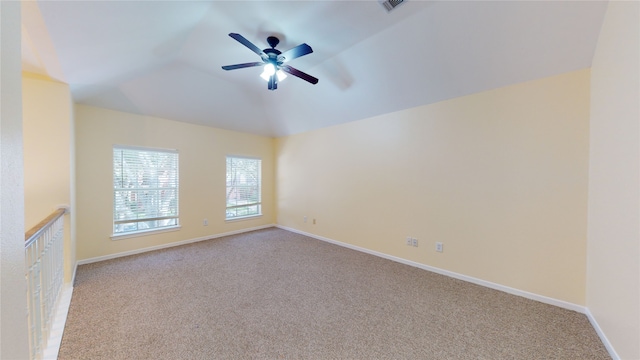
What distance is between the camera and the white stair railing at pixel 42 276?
1.50 metres

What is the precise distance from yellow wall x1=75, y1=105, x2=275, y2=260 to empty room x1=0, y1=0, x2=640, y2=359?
1.4 inches

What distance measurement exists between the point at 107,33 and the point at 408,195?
3821mm

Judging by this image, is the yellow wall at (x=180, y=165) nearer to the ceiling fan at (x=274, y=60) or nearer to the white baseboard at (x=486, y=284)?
the ceiling fan at (x=274, y=60)

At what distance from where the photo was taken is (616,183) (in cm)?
171

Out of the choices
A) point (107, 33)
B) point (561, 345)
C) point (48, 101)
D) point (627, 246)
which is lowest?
point (561, 345)

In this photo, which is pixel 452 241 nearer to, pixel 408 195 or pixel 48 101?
pixel 408 195

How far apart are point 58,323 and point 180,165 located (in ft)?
9.13

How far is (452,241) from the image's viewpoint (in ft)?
9.84

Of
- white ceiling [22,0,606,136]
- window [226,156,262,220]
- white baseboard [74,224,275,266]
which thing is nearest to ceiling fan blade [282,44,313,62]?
white ceiling [22,0,606,136]

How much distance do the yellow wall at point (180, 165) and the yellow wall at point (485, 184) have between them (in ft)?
7.96

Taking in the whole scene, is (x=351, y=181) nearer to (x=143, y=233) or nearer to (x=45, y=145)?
(x=143, y=233)

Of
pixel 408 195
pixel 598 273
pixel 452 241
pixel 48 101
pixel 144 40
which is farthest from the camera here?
pixel 408 195

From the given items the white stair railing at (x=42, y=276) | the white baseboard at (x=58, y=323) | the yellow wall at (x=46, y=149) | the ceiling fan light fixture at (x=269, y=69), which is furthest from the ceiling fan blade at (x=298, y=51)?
the white baseboard at (x=58, y=323)

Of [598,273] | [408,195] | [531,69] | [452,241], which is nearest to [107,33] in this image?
[408,195]
